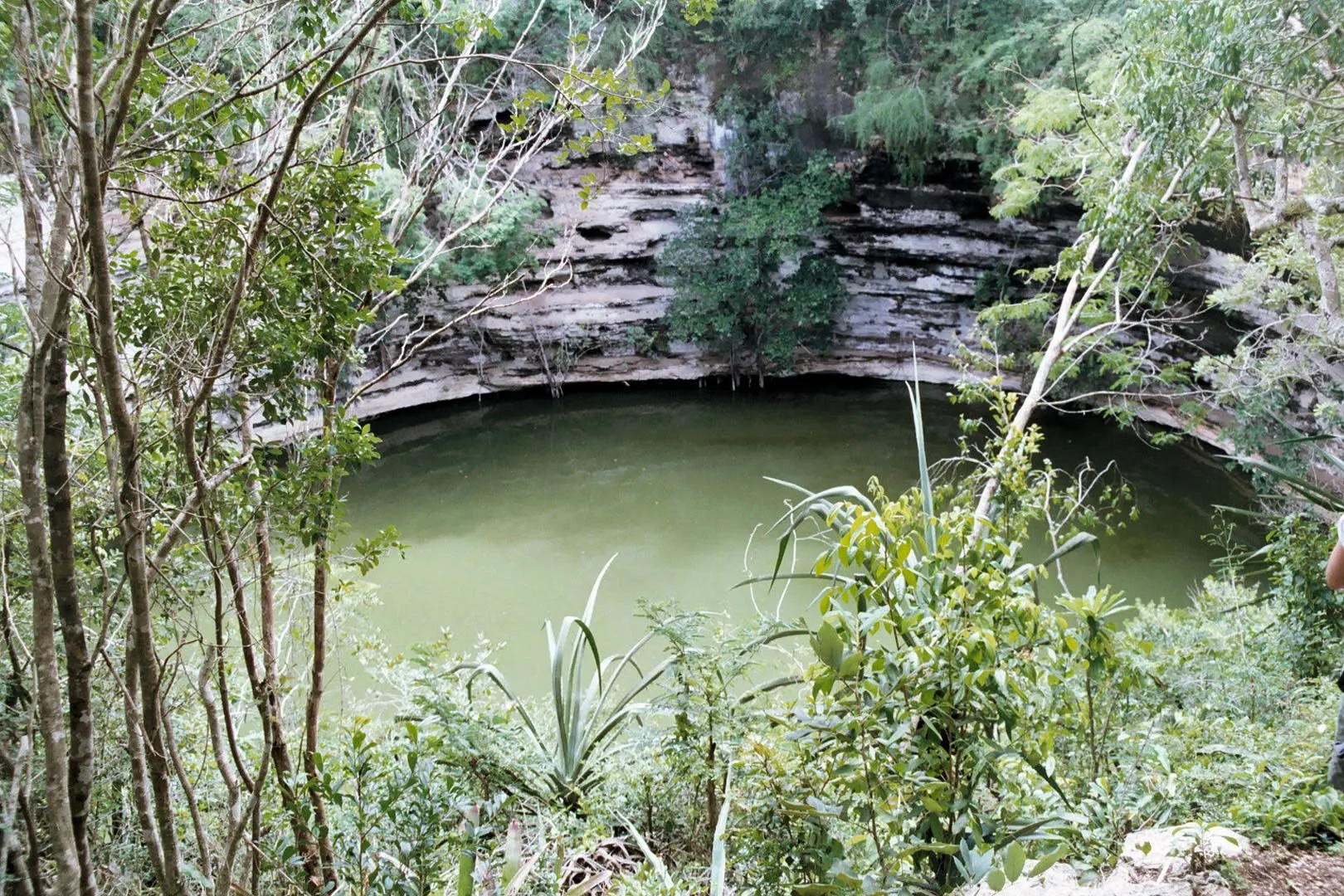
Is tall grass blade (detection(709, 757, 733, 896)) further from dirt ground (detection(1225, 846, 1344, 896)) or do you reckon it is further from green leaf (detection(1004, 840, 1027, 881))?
dirt ground (detection(1225, 846, 1344, 896))

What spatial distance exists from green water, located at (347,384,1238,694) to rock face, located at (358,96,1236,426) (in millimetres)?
340

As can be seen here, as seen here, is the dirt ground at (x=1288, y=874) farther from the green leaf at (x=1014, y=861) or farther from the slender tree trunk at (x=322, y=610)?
the slender tree trunk at (x=322, y=610)

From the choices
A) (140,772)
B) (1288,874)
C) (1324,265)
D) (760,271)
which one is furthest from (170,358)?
(760,271)

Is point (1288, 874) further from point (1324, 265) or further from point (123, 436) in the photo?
point (1324, 265)

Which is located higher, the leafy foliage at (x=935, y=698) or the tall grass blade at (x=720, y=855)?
the leafy foliage at (x=935, y=698)

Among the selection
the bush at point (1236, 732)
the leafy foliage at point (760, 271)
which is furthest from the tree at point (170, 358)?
the leafy foliage at point (760, 271)

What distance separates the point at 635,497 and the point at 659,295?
2.65m

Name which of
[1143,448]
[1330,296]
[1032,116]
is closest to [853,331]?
[1143,448]

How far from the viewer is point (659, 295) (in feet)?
29.8

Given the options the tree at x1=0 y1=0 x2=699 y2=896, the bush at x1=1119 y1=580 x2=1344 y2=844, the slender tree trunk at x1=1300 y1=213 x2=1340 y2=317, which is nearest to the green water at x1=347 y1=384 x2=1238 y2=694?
the slender tree trunk at x1=1300 y1=213 x2=1340 y2=317

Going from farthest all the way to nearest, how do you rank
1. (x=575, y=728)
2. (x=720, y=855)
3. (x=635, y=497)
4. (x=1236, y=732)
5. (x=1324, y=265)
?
(x=635, y=497) → (x=1324, y=265) → (x=575, y=728) → (x=1236, y=732) → (x=720, y=855)

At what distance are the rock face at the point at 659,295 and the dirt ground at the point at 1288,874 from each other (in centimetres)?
732

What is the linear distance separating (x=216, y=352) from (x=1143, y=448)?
7.57 meters

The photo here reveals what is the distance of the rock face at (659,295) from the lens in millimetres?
8547
